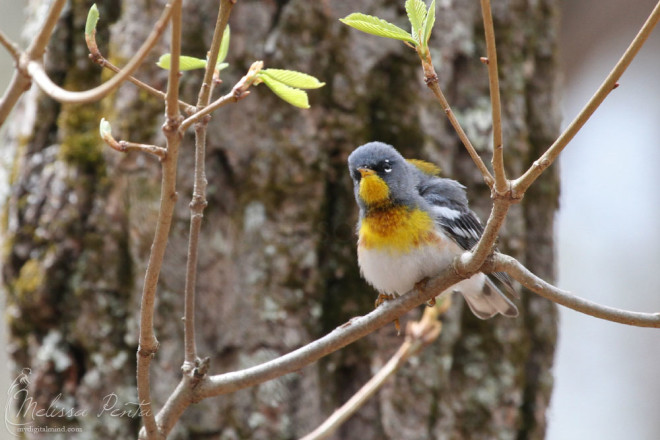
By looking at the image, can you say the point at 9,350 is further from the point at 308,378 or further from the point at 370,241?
the point at 370,241

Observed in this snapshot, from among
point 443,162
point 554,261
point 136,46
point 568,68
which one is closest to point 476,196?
point 443,162

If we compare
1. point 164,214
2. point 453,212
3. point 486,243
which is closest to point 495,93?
point 486,243

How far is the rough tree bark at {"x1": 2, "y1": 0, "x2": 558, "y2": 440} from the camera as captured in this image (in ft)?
10.5

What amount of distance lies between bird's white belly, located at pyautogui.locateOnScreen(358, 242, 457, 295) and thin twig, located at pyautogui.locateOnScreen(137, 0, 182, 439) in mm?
1360

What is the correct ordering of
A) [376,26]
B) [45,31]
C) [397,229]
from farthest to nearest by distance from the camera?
[397,229] < [376,26] < [45,31]

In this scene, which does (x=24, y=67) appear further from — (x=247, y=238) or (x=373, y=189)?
(x=247, y=238)

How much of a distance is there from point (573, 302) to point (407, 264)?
47.9 inches

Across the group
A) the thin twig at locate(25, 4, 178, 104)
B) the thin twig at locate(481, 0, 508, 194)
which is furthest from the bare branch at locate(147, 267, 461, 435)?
the thin twig at locate(25, 4, 178, 104)

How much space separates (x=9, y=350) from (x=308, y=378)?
1.42m

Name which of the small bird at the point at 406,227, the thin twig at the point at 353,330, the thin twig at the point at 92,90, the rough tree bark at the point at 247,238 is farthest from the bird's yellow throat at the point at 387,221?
the thin twig at the point at 92,90

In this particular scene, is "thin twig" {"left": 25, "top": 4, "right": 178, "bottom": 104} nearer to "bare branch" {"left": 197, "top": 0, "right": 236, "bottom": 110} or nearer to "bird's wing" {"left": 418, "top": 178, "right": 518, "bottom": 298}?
"bare branch" {"left": 197, "top": 0, "right": 236, "bottom": 110}

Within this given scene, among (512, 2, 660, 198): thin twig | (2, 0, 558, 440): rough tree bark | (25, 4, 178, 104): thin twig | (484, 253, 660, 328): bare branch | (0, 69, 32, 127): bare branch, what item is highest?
(512, 2, 660, 198): thin twig

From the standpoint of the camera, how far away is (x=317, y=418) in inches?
127

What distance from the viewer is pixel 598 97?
1332mm
